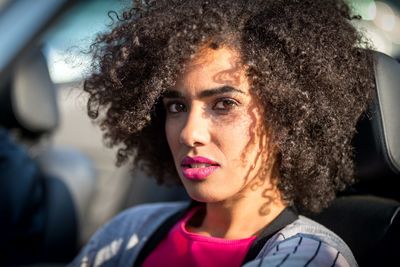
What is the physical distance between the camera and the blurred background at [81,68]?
225cm

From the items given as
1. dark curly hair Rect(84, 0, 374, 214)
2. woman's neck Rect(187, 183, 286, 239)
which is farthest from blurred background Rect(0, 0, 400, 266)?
woman's neck Rect(187, 183, 286, 239)

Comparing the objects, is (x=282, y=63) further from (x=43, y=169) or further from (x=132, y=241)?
(x=43, y=169)

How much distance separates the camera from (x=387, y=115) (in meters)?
1.88

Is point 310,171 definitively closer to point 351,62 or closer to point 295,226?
point 295,226

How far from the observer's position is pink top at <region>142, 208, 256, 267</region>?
189cm

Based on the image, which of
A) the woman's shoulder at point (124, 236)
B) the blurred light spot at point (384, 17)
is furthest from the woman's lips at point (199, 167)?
the blurred light spot at point (384, 17)

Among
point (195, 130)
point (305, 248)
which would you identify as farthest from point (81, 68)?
point (305, 248)

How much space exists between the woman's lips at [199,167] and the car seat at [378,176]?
0.45 metres

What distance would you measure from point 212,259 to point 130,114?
0.49 m

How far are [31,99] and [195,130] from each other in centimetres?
182

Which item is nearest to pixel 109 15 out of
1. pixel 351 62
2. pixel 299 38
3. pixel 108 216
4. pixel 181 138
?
pixel 181 138

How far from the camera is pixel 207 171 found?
1.84 m

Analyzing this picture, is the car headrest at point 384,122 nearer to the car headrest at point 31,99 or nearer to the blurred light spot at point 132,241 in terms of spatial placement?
the blurred light spot at point 132,241

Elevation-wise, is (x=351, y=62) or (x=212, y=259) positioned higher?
(x=351, y=62)
